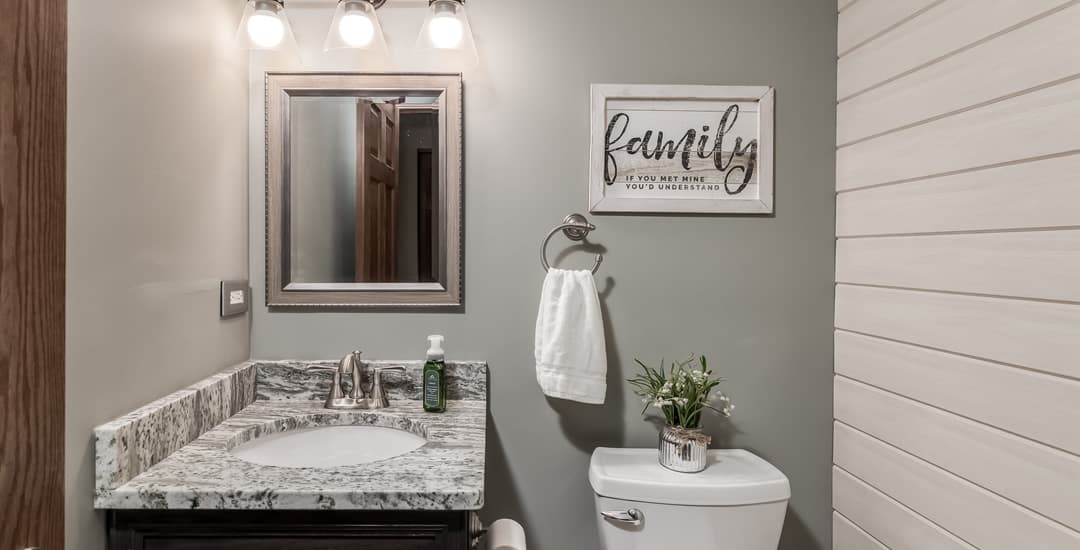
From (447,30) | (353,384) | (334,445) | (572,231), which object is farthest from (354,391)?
(447,30)

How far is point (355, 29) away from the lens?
55.6 inches

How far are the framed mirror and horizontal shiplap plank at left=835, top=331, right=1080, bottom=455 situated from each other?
1.04 metres

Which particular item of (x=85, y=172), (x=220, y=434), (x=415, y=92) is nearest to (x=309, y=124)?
(x=415, y=92)

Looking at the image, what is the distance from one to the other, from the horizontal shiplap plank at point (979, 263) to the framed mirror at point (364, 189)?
40.7 inches

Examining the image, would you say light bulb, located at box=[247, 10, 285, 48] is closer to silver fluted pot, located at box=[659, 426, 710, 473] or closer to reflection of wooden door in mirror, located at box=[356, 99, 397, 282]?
reflection of wooden door in mirror, located at box=[356, 99, 397, 282]

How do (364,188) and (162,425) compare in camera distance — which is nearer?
(162,425)

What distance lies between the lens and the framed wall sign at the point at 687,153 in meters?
1.56

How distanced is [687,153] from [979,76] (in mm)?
640

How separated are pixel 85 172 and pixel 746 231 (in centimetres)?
144

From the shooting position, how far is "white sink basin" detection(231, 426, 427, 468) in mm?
1328

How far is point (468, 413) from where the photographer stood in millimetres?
1434

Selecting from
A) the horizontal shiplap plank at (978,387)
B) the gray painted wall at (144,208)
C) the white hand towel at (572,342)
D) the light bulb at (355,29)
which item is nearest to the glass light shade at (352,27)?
the light bulb at (355,29)

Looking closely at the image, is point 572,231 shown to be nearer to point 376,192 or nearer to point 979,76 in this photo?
point 376,192

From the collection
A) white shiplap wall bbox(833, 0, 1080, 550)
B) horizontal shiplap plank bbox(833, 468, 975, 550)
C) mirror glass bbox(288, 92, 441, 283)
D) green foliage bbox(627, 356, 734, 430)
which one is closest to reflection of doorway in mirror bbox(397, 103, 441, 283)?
mirror glass bbox(288, 92, 441, 283)
